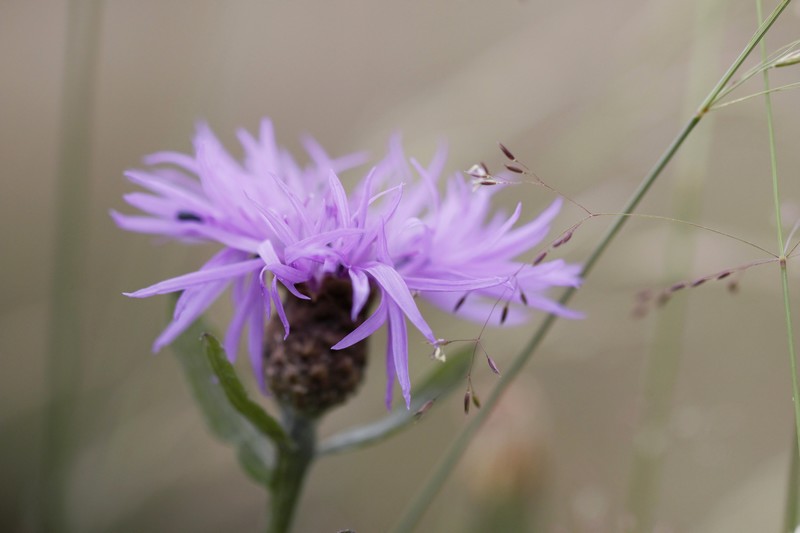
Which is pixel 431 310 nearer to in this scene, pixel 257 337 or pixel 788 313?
pixel 257 337

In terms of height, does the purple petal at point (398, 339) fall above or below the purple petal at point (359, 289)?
below

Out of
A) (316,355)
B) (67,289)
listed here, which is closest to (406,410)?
(316,355)

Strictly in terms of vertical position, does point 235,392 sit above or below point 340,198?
below

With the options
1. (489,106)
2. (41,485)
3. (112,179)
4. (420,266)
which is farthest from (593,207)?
(112,179)

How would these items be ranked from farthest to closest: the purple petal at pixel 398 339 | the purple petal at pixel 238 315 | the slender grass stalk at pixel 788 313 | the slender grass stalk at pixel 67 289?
the slender grass stalk at pixel 67 289 → the purple petal at pixel 238 315 → the purple petal at pixel 398 339 → the slender grass stalk at pixel 788 313

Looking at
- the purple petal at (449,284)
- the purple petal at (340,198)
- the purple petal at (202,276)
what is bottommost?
the purple petal at (449,284)

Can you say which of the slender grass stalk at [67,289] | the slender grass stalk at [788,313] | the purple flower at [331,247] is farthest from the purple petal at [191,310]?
the slender grass stalk at [788,313]

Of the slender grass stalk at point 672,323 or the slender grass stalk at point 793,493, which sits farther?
the slender grass stalk at point 672,323

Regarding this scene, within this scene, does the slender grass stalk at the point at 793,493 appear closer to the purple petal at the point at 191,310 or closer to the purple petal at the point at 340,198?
the purple petal at the point at 340,198
